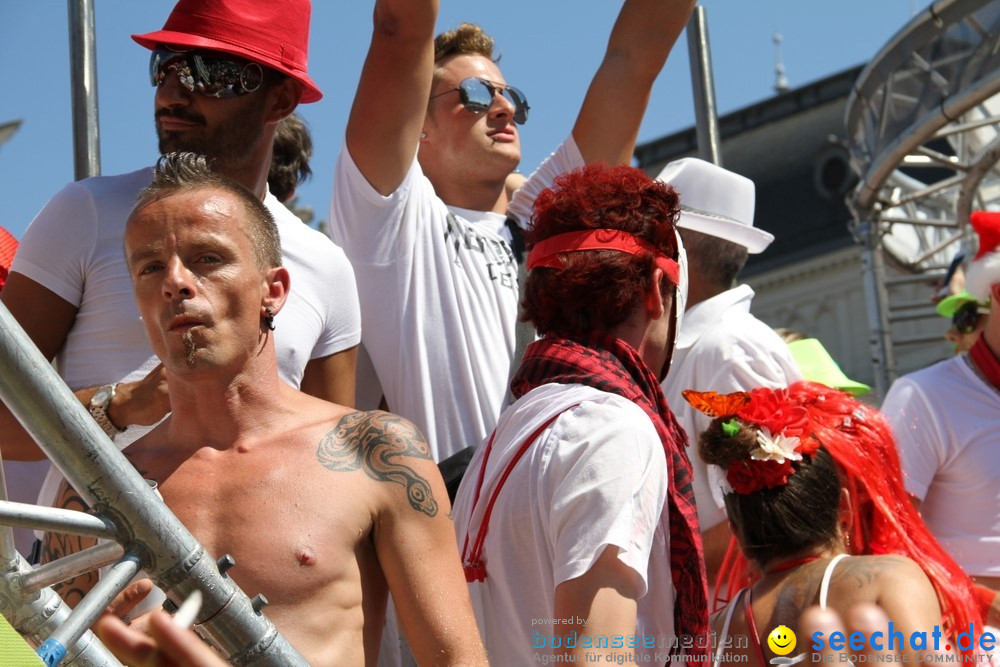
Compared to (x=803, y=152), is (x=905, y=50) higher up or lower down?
higher up

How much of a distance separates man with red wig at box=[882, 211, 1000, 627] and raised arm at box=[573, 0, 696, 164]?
3.97ft

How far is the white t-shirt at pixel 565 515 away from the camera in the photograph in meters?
2.54

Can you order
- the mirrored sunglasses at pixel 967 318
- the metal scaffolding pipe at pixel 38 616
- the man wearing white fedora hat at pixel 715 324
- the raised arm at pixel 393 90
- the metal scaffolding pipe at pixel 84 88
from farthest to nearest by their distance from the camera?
1. the mirrored sunglasses at pixel 967 318
2. the metal scaffolding pipe at pixel 84 88
3. the man wearing white fedora hat at pixel 715 324
4. the raised arm at pixel 393 90
5. the metal scaffolding pipe at pixel 38 616

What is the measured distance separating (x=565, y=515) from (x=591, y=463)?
0.11m

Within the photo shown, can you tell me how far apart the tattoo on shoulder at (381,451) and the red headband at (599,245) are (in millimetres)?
549

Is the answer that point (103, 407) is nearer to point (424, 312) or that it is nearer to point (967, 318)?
point (424, 312)

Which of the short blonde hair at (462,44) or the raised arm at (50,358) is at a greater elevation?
the short blonde hair at (462,44)

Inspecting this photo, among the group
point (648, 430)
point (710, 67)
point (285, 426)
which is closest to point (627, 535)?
point (648, 430)

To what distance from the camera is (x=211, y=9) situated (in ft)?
10.6

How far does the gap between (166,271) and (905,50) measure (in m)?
10.5

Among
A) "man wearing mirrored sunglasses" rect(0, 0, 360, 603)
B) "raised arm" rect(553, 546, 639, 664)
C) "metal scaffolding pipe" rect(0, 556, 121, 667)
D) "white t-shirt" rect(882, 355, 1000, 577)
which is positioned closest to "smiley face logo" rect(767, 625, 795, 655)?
"raised arm" rect(553, 546, 639, 664)

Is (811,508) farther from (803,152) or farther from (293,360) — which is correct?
(803,152)

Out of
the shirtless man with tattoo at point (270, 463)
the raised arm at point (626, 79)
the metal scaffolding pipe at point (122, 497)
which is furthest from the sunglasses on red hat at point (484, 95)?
the metal scaffolding pipe at point (122, 497)

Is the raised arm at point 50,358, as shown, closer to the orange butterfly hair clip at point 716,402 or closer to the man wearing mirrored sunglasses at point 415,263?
the man wearing mirrored sunglasses at point 415,263
